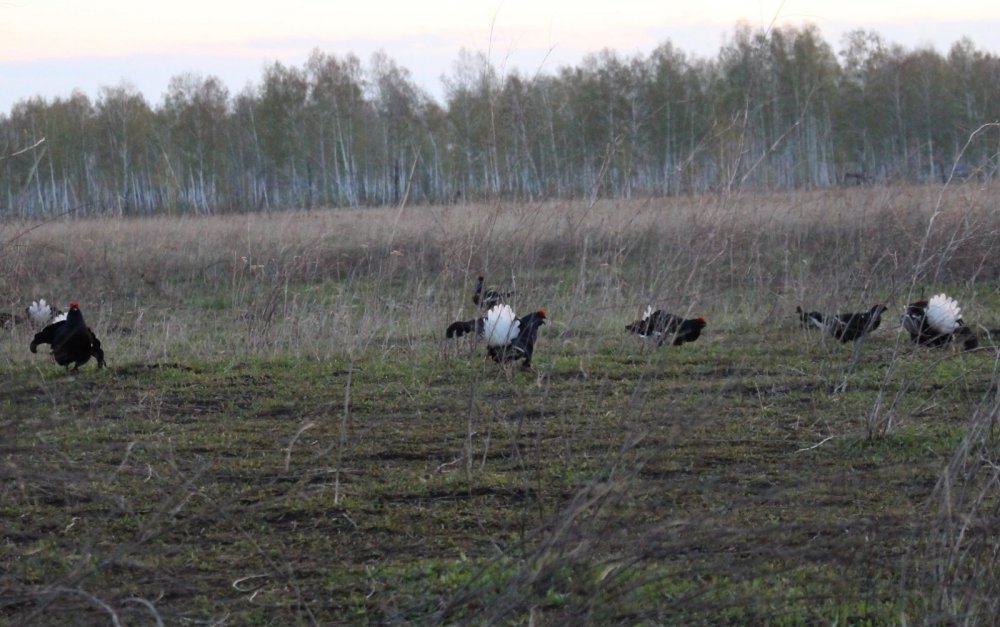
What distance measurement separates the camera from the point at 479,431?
20.2 ft

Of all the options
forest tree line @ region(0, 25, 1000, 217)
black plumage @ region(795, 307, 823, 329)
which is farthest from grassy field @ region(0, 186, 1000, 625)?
forest tree line @ region(0, 25, 1000, 217)

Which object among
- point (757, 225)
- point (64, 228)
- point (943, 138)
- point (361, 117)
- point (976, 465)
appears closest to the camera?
point (976, 465)

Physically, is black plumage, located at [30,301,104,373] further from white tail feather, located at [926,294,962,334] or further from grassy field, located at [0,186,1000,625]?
white tail feather, located at [926,294,962,334]

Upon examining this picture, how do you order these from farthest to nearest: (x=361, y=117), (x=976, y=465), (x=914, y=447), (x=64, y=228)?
(x=361, y=117) → (x=64, y=228) → (x=914, y=447) → (x=976, y=465)

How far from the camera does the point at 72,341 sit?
7875 mm

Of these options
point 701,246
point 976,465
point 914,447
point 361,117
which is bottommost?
point 914,447

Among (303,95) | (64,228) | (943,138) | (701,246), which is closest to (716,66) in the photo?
(943,138)

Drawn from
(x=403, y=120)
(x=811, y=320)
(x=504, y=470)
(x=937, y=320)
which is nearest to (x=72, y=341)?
(x=504, y=470)

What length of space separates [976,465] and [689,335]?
568 centimetres

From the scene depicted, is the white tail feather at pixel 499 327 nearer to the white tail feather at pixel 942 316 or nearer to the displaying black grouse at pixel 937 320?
the displaying black grouse at pixel 937 320

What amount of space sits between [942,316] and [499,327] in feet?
11.1

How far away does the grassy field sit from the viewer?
9.14 feet

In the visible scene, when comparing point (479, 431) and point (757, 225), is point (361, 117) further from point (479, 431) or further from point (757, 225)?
point (479, 431)

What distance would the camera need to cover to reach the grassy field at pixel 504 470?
9.14 ft
